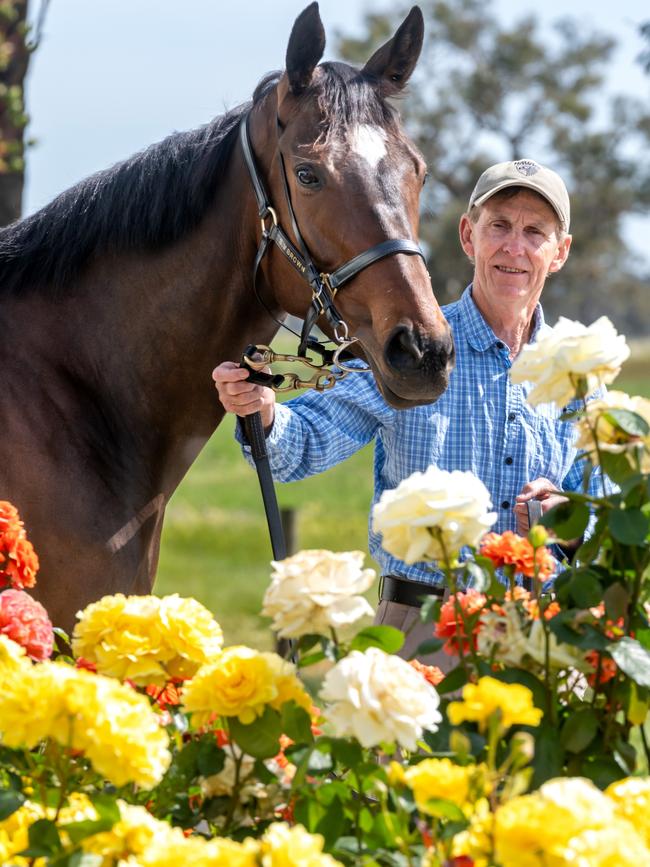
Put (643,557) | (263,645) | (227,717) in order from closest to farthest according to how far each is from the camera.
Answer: (227,717), (643,557), (263,645)

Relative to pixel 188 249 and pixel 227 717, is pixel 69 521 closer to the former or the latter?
pixel 188 249

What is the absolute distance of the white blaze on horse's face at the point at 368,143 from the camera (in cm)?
313

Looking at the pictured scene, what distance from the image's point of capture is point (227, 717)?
1632 millimetres

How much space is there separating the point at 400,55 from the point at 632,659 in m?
2.43

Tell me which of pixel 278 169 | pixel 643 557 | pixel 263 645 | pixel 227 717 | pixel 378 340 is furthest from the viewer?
pixel 263 645

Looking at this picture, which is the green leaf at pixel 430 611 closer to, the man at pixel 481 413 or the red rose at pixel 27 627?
the red rose at pixel 27 627

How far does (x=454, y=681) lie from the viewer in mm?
1742

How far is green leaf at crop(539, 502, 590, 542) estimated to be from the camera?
1.80 meters

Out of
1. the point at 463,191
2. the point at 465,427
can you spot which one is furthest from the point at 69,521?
the point at 463,191

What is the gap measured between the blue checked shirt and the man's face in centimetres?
12

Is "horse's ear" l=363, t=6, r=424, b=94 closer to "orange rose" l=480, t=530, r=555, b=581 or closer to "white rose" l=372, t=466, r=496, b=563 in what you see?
"orange rose" l=480, t=530, r=555, b=581

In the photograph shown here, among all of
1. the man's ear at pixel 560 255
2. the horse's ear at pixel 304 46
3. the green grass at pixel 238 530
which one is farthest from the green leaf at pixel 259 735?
the green grass at pixel 238 530

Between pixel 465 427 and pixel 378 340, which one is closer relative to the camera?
pixel 378 340

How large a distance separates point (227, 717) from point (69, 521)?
1.57 metres
